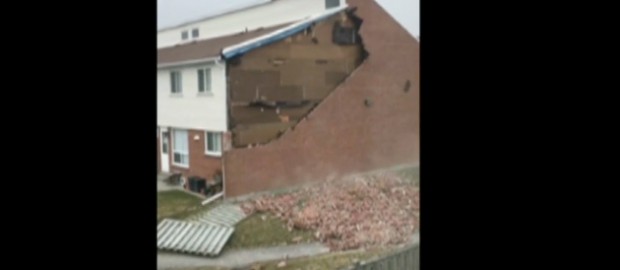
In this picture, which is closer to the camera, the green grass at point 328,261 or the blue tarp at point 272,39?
the blue tarp at point 272,39

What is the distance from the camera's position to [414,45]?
2695 millimetres

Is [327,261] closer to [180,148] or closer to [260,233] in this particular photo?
[260,233]

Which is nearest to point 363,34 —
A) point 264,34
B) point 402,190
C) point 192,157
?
point 264,34

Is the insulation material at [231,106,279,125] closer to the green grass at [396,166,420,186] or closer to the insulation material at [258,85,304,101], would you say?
the insulation material at [258,85,304,101]

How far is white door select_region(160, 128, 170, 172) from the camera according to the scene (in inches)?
87.7

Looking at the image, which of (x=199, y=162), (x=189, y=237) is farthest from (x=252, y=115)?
(x=189, y=237)

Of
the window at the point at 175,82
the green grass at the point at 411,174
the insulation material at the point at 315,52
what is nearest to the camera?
the window at the point at 175,82

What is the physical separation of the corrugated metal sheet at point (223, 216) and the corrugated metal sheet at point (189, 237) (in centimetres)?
2

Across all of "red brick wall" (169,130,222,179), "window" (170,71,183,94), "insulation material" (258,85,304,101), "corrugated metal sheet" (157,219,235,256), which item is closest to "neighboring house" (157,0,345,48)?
"window" (170,71,183,94)

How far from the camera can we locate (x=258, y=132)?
2301 millimetres

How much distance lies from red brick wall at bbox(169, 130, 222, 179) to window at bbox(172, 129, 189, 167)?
0.04 feet

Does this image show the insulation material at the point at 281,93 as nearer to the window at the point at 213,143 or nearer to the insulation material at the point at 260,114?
the insulation material at the point at 260,114

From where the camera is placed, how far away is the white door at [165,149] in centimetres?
223

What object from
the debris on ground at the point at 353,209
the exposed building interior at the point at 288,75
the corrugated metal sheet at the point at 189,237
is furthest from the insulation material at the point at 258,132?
the corrugated metal sheet at the point at 189,237
